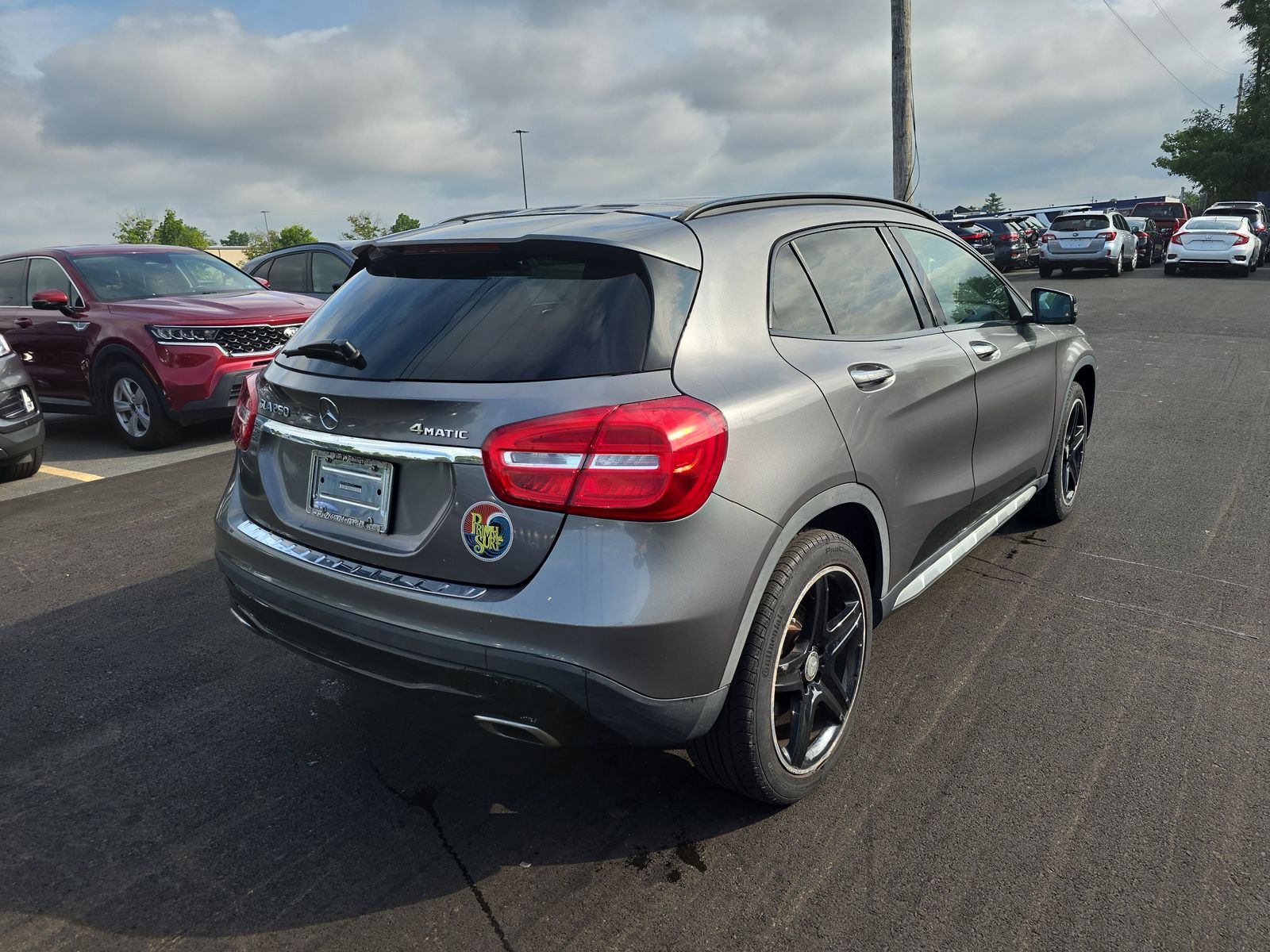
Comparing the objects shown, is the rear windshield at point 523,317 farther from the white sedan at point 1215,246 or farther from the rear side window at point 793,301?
the white sedan at point 1215,246

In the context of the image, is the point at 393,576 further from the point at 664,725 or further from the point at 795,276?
the point at 795,276

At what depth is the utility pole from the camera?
16359 mm

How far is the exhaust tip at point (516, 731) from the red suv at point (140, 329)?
6381 mm

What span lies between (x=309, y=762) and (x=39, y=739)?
39.9 inches

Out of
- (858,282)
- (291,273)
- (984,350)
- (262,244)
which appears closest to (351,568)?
(858,282)

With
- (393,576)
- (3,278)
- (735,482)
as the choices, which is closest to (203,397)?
(3,278)

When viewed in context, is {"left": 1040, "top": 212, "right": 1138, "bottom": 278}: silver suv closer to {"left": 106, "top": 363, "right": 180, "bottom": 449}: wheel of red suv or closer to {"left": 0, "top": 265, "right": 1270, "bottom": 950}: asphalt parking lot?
{"left": 0, "top": 265, "right": 1270, "bottom": 950}: asphalt parking lot

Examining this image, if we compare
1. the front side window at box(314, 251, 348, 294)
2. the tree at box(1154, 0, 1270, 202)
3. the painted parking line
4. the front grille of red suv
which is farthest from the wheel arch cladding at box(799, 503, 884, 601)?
the tree at box(1154, 0, 1270, 202)

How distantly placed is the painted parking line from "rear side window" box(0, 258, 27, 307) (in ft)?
7.38

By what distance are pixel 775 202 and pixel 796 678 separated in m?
1.53

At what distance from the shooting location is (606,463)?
91.0 inches

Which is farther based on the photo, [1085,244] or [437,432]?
[1085,244]

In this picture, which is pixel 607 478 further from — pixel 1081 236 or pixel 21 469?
pixel 1081 236

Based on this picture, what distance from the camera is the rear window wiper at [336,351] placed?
9.05ft
